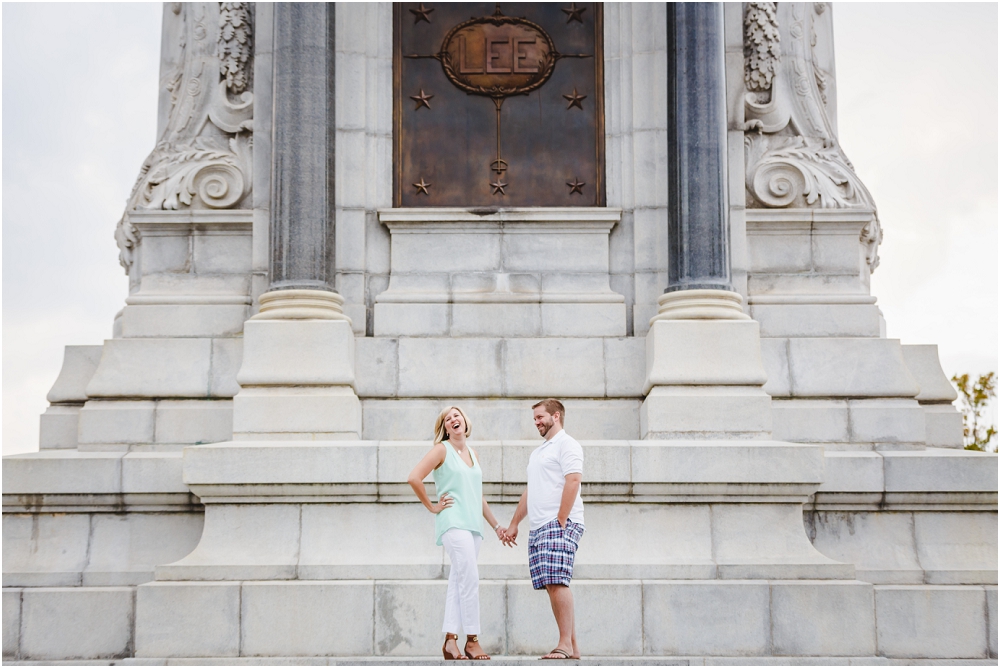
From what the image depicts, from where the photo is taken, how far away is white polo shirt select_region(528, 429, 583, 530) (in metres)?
8.93

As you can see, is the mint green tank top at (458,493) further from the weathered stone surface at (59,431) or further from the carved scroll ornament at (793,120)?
the carved scroll ornament at (793,120)

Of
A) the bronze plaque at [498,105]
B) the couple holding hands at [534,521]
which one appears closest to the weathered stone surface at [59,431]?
the bronze plaque at [498,105]

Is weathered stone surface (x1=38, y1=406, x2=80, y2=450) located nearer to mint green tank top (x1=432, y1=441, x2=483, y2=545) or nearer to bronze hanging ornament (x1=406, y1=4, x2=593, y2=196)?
bronze hanging ornament (x1=406, y1=4, x2=593, y2=196)

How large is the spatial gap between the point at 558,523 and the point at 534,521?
0.71 feet

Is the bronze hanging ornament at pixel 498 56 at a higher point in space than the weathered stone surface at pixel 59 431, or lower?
higher

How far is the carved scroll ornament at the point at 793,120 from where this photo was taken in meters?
14.0

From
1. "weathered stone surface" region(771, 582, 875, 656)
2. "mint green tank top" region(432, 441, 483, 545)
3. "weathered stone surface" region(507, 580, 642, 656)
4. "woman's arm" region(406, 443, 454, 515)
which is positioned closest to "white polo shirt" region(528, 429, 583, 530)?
"mint green tank top" region(432, 441, 483, 545)

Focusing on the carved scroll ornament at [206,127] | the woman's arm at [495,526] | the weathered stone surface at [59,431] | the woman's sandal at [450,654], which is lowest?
the woman's sandal at [450,654]

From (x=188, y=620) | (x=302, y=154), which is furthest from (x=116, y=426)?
(x=302, y=154)

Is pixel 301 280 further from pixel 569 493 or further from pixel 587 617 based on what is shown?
pixel 569 493

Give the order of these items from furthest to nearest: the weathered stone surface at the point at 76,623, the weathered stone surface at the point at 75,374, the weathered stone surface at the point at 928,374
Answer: the weathered stone surface at the point at 75,374 → the weathered stone surface at the point at 928,374 → the weathered stone surface at the point at 76,623

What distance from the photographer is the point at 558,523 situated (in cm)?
895

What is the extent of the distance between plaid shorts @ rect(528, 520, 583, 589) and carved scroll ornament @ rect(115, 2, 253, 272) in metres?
6.96

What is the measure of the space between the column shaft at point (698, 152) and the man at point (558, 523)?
14.7 feet
